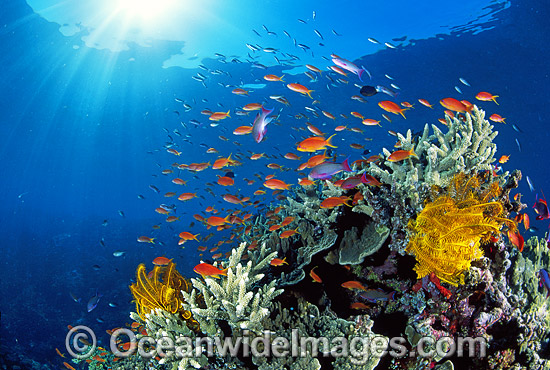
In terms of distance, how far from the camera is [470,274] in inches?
129

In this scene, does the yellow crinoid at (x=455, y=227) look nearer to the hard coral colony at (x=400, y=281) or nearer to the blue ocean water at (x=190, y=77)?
the hard coral colony at (x=400, y=281)

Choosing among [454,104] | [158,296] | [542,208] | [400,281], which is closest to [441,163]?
[400,281]

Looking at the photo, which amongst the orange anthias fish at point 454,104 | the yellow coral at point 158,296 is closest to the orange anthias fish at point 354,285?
the yellow coral at point 158,296

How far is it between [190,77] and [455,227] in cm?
3465

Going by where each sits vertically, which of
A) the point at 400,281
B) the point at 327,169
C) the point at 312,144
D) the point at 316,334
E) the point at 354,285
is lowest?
the point at 316,334

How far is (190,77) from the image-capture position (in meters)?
32.8

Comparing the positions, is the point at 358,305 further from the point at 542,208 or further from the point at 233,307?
the point at 542,208

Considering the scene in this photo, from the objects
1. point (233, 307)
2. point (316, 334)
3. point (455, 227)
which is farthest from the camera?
point (316, 334)

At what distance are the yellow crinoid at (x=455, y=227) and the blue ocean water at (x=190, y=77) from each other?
24.2 ft

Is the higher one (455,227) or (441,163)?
(441,163)

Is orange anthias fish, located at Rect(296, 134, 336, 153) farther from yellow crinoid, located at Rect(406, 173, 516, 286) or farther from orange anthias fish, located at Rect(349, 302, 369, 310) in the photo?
orange anthias fish, located at Rect(349, 302, 369, 310)

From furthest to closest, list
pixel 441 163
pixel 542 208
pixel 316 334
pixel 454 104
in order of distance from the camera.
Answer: pixel 454 104 < pixel 542 208 < pixel 441 163 < pixel 316 334

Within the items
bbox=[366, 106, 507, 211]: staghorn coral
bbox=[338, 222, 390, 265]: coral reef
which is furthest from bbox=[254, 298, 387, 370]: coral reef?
bbox=[366, 106, 507, 211]: staghorn coral

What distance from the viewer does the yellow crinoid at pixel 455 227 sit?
3.05 m
